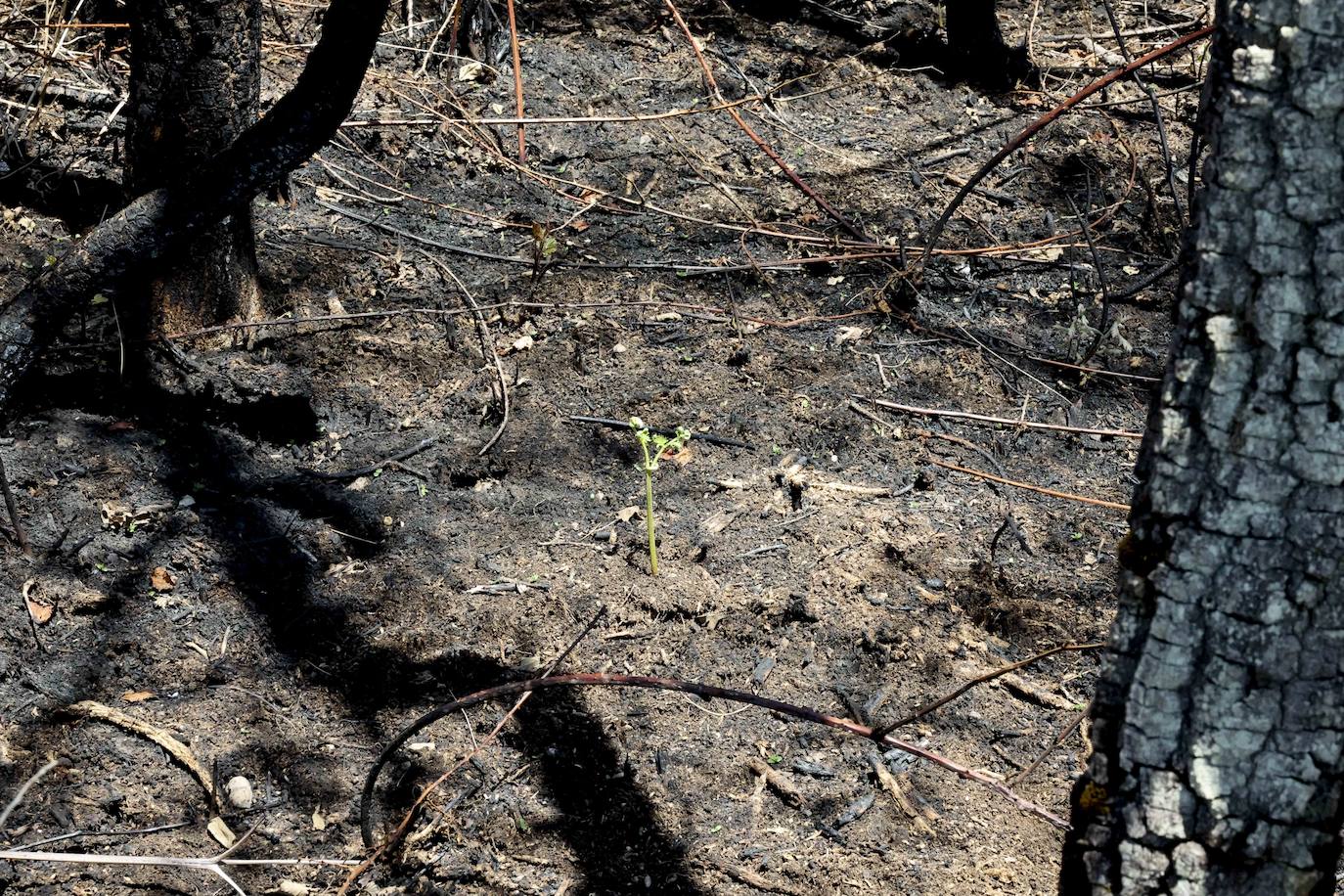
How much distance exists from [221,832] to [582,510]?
4.11ft

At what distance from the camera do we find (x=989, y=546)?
3.12m

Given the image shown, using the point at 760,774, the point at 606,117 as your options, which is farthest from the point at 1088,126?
the point at 760,774

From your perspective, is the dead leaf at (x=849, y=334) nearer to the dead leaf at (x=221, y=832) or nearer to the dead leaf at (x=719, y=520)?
the dead leaf at (x=719, y=520)

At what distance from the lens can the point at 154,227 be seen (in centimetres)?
296

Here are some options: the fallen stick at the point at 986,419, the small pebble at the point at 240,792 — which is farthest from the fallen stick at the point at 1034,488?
the small pebble at the point at 240,792

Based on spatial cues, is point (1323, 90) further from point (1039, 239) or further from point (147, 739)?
point (1039, 239)

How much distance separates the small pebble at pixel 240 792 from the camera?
241 centimetres

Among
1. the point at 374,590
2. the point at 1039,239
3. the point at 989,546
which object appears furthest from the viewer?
the point at 1039,239

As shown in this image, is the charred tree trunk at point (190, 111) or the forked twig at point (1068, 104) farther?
the charred tree trunk at point (190, 111)

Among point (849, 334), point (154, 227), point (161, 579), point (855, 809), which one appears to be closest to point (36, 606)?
point (161, 579)

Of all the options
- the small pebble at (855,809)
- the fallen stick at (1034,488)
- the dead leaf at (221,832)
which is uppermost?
the fallen stick at (1034,488)

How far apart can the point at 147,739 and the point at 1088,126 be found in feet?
15.3

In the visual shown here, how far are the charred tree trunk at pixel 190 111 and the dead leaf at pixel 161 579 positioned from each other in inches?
34.6

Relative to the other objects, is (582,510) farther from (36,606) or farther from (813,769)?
(36,606)
